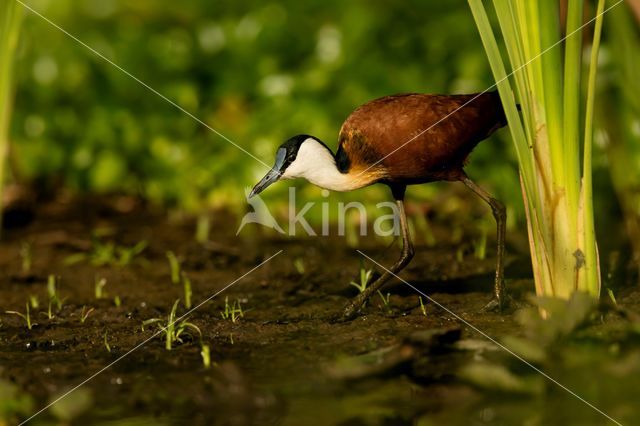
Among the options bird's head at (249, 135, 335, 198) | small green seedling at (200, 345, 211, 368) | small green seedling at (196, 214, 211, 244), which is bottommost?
small green seedling at (200, 345, 211, 368)

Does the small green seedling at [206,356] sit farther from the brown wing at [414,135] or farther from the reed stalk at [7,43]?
the reed stalk at [7,43]

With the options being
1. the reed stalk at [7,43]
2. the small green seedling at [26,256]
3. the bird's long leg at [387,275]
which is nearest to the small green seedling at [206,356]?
the bird's long leg at [387,275]

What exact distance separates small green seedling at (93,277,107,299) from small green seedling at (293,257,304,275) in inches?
31.9

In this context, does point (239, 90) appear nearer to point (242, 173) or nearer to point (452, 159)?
point (242, 173)

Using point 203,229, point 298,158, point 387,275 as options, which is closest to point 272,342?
point 387,275

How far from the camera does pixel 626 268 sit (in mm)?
3781

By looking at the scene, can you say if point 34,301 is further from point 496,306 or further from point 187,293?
point 496,306

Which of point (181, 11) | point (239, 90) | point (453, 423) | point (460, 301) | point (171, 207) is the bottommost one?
point (453, 423)

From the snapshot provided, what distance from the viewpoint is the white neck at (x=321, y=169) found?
11.2 ft

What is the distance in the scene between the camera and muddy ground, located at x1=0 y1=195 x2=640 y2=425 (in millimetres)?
2588

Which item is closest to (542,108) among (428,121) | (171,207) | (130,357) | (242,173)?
(428,121)

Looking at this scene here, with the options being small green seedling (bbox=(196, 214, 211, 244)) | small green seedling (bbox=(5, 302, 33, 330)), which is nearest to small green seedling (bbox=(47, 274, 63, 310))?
small green seedling (bbox=(5, 302, 33, 330))

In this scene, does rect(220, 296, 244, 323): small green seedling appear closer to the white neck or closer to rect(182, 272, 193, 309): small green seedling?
rect(182, 272, 193, 309): small green seedling

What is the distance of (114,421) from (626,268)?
7.04ft
